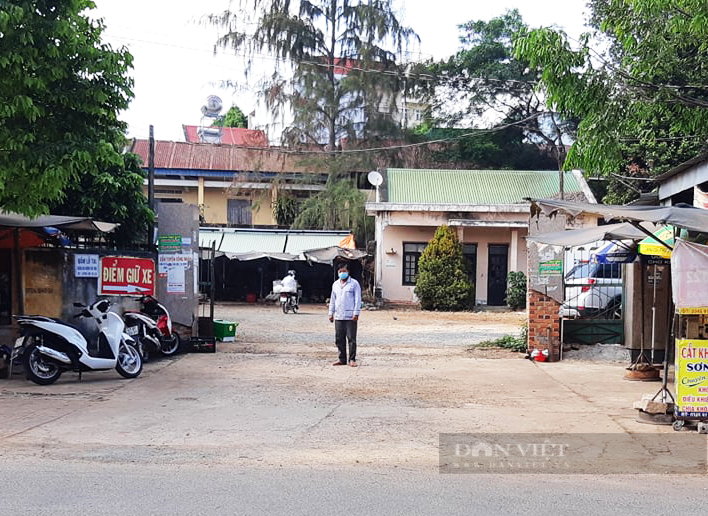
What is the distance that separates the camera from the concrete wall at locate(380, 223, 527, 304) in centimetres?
3044

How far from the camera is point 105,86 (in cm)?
1002

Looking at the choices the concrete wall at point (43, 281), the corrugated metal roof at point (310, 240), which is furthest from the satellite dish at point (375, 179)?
the concrete wall at point (43, 281)

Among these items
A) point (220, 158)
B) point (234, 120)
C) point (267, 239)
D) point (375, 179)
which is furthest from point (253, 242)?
point (234, 120)

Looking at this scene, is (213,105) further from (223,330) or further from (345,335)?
(345,335)

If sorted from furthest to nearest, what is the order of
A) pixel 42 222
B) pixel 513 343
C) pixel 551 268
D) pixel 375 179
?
1. pixel 375 179
2. pixel 513 343
3. pixel 551 268
4. pixel 42 222

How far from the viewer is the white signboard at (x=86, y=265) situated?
13.0 meters

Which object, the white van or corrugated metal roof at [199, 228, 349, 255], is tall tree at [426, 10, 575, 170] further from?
the white van

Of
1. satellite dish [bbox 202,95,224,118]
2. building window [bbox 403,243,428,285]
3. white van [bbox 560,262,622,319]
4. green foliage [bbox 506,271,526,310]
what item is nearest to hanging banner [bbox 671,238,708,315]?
white van [bbox 560,262,622,319]

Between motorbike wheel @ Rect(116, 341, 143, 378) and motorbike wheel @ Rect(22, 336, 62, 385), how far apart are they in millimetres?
914

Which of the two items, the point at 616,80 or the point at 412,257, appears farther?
the point at 412,257

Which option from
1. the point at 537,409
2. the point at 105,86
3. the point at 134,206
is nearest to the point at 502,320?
the point at 134,206

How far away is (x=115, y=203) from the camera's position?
15.0m

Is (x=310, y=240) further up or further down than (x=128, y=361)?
further up

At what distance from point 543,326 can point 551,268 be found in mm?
1059
